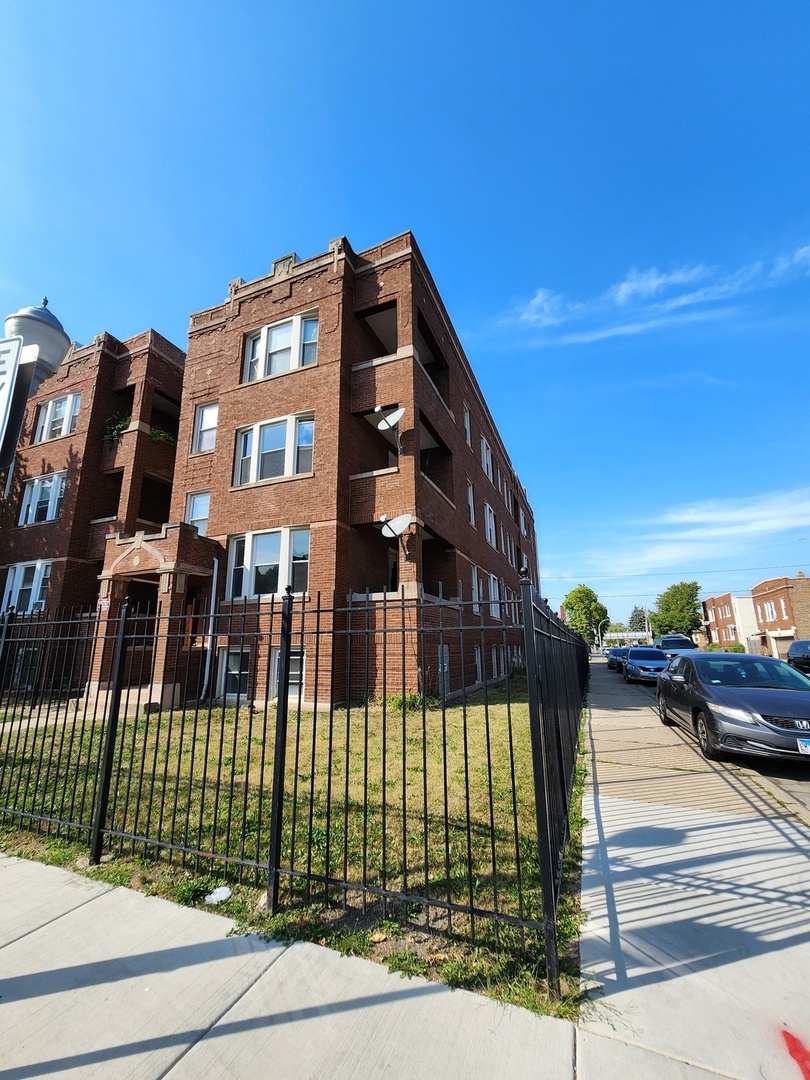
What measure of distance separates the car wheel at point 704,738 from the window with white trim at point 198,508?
1313cm

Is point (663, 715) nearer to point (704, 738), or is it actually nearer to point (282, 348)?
point (704, 738)

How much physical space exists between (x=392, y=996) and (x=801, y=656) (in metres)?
25.3

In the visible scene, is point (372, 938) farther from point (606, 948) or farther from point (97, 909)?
point (97, 909)

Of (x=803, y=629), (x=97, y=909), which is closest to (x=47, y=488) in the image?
(x=97, y=909)

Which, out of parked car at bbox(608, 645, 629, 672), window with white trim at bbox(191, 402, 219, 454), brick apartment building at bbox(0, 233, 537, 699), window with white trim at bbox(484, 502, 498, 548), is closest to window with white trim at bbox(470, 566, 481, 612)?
brick apartment building at bbox(0, 233, 537, 699)

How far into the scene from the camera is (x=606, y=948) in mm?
2766

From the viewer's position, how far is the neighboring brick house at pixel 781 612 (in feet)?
124

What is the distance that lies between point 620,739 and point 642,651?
45.0 ft

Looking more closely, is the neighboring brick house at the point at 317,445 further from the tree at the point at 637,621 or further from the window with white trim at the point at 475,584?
the tree at the point at 637,621

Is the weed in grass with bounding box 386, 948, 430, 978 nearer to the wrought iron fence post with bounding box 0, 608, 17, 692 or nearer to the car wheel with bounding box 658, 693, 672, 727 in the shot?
the wrought iron fence post with bounding box 0, 608, 17, 692

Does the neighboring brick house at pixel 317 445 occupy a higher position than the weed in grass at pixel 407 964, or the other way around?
the neighboring brick house at pixel 317 445

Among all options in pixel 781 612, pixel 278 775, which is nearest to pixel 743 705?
pixel 278 775

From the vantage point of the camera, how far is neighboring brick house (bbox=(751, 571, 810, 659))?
37688 mm

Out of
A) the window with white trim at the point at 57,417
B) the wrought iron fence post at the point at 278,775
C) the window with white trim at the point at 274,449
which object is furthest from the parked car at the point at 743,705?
the window with white trim at the point at 57,417
